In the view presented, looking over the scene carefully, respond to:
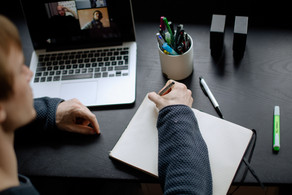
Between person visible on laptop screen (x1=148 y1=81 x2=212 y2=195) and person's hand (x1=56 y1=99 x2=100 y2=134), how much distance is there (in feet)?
0.64

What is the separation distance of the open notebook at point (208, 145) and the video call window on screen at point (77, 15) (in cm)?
35

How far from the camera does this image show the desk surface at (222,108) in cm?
89

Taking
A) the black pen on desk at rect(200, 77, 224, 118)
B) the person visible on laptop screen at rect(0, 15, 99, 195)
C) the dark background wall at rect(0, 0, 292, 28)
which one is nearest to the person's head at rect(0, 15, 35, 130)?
the person visible on laptop screen at rect(0, 15, 99, 195)

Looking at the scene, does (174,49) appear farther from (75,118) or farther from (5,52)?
(5,52)

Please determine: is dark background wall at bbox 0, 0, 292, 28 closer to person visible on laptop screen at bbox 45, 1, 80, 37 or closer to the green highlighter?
person visible on laptop screen at bbox 45, 1, 80, 37

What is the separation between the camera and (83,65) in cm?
114

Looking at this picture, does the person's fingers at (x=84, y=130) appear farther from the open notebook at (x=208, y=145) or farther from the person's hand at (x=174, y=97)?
the person's hand at (x=174, y=97)

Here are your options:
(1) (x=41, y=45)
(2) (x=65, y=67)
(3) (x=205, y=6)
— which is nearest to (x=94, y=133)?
(2) (x=65, y=67)

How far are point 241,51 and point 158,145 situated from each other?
44cm

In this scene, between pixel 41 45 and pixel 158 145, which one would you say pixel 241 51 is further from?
pixel 41 45

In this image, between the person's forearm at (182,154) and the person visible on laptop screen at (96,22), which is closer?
the person's forearm at (182,154)

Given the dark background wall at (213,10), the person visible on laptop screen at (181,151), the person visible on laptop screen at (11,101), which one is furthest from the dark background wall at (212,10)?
the person visible on laptop screen at (11,101)

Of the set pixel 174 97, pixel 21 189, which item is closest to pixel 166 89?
pixel 174 97

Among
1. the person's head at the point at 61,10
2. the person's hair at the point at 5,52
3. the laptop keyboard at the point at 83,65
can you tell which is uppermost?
the person's hair at the point at 5,52
